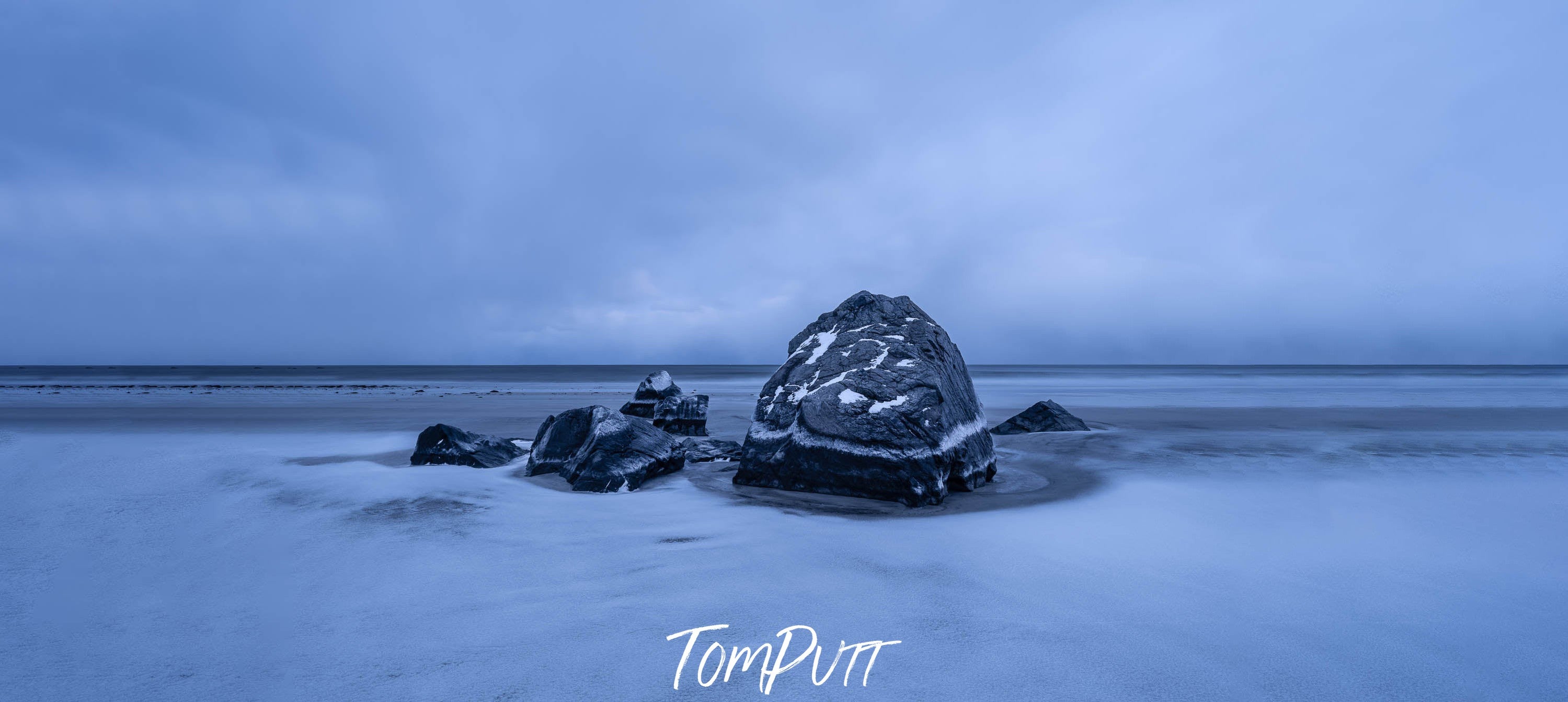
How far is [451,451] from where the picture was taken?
620cm

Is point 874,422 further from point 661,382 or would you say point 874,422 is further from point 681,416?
point 661,382

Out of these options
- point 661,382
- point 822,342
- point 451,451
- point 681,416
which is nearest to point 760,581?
point 822,342

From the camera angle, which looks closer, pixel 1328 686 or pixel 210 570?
pixel 1328 686

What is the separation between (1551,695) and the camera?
200cm

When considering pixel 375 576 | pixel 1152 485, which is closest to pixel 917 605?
pixel 375 576

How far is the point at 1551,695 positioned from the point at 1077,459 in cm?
527

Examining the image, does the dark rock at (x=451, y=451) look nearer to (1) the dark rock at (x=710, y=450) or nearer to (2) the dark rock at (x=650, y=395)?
(1) the dark rock at (x=710, y=450)

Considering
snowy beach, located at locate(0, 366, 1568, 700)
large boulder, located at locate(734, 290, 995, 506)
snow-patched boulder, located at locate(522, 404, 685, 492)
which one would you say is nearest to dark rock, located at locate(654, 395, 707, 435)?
snow-patched boulder, located at locate(522, 404, 685, 492)

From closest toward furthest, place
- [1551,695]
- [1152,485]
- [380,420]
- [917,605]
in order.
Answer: [1551,695] < [917,605] < [1152,485] < [380,420]

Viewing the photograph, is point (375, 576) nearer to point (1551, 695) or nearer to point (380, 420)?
point (1551, 695)

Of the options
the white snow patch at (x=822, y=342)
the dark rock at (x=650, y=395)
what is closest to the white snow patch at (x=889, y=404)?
the white snow patch at (x=822, y=342)

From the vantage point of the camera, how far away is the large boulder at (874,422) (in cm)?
479

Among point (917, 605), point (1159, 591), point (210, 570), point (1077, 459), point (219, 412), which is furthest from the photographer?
point (219, 412)

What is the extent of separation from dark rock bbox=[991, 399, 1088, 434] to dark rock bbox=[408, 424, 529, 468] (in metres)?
6.82
